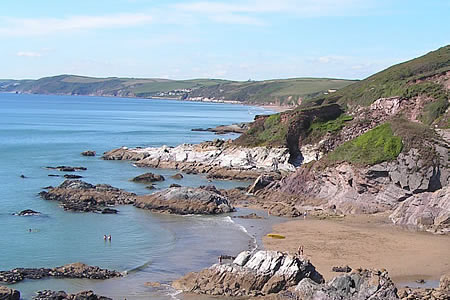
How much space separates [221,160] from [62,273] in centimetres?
4209

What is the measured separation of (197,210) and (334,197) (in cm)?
1048

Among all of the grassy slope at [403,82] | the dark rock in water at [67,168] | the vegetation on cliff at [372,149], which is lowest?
the dark rock in water at [67,168]

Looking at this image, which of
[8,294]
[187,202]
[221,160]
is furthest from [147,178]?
[8,294]

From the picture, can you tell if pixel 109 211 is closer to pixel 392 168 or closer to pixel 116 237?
pixel 116 237

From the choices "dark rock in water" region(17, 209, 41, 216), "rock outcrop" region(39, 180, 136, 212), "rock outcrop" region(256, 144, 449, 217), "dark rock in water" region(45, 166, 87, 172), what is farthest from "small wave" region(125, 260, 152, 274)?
"dark rock in water" region(45, 166, 87, 172)

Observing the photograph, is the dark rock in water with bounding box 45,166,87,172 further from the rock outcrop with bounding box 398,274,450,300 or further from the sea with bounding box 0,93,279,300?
the rock outcrop with bounding box 398,274,450,300

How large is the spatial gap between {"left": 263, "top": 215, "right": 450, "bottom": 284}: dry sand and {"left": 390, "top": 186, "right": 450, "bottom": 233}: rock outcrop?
3.42ft

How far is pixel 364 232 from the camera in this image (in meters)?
39.1

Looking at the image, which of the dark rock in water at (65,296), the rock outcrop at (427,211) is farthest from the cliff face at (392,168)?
the dark rock in water at (65,296)

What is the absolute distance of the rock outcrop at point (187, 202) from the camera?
45838 millimetres

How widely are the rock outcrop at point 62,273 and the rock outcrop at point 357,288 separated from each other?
10.3 metres

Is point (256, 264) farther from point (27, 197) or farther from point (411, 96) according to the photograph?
point (411, 96)

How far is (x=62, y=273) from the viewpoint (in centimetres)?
2922

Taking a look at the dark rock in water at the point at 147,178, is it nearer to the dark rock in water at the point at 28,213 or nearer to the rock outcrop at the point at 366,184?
the rock outcrop at the point at 366,184
